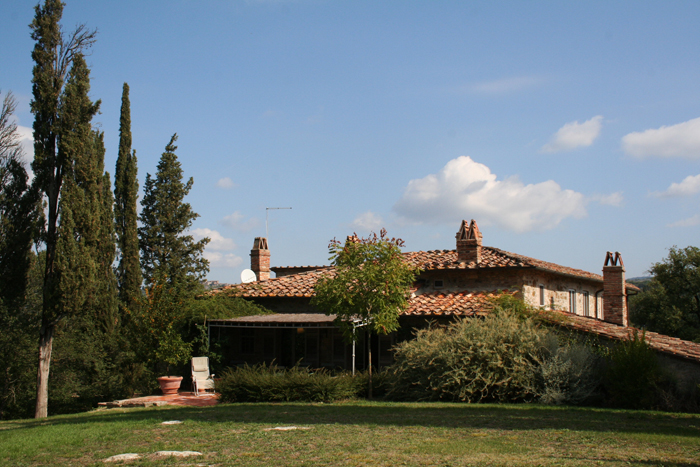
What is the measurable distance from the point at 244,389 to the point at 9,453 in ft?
22.7

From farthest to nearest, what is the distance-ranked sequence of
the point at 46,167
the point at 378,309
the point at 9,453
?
1. the point at 46,167
2. the point at 378,309
3. the point at 9,453

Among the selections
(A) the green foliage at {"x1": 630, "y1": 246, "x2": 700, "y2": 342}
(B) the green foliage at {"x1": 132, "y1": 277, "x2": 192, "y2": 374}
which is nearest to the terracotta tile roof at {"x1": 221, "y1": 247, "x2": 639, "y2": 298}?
(B) the green foliage at {"x1": 132, "y1": 277, "x2": 192, "y2": 374}

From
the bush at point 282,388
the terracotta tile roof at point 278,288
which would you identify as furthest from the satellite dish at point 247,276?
the bush at point 282,388

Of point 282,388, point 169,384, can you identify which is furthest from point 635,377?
point 169,384

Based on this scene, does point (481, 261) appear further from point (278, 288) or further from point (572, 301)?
point (278, 288)

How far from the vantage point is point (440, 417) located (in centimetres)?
1059

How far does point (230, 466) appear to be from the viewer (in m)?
6.43

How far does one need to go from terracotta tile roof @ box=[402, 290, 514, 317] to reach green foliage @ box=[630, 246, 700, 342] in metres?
22.7

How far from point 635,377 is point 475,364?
3644 mm

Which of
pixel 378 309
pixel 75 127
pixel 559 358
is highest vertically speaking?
pixel 75 127

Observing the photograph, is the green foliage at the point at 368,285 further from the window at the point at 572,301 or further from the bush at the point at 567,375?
the window at the point at 572,301

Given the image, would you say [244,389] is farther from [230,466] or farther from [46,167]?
[46,167]

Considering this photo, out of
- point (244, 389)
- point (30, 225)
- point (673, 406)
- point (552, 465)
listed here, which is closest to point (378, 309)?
point (244, 389)

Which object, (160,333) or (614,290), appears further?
(614,290)
